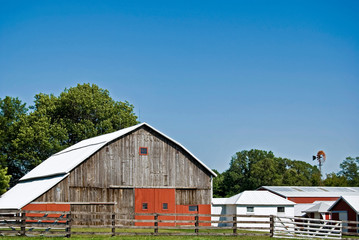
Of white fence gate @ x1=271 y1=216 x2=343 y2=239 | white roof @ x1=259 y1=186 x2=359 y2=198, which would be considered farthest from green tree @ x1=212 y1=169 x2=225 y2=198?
white fence gate @ x1=271 y1=216 x2=343 y2=239

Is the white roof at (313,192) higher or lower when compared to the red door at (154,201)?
lower

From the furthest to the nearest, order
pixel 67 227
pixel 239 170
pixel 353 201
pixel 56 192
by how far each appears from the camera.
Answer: pixel 239 170 → pixel 353 201 → pixel 56 192 → pixel 67 227

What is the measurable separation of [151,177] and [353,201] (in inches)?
781

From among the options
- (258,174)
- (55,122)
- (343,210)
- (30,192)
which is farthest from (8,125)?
(258,174)

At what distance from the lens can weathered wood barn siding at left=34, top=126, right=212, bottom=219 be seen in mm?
38688

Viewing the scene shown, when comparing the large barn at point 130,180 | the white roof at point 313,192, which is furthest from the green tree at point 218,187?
the large barn at point 130,180

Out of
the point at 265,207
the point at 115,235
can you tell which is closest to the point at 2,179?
the point at 265,207

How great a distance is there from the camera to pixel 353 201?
49812mm

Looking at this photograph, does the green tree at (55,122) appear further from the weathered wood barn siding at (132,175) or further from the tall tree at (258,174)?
the tall tree at (258,174)

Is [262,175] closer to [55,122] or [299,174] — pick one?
[299,174]

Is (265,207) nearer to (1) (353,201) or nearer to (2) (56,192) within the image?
(1) (353,201)

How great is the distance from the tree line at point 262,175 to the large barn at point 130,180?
61.1 metres

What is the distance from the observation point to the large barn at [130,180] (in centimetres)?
3838

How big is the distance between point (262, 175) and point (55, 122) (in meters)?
48.0
